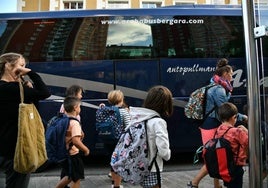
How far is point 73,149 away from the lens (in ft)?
16.8

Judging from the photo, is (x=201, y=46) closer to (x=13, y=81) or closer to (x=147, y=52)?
(x=147, y=52)

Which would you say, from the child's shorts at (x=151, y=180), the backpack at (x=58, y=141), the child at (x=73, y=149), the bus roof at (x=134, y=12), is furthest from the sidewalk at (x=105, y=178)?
the bus roof at (x=134, y=12)

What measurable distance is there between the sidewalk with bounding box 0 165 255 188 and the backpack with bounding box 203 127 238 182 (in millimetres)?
1712

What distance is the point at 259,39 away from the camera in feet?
7.43

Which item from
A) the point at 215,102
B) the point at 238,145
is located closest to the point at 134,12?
the point at 215,102

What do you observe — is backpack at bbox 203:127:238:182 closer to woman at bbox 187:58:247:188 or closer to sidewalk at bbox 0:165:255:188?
woman at bbox 187:58:247:188

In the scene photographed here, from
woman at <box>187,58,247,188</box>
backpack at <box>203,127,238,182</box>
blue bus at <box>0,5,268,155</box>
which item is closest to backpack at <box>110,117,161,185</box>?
backpack at <box>203,127,238,182</box>

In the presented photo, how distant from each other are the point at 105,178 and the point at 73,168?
84.5 inches

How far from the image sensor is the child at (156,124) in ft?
12.4

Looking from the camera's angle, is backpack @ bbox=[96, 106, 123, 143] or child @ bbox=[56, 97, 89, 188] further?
backpack @ bbox=[96, 106, 123, 143]

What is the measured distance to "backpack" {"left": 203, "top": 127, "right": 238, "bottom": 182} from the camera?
166 inches

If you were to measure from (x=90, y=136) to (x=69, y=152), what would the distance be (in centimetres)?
303

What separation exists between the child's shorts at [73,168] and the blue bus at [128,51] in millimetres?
2907

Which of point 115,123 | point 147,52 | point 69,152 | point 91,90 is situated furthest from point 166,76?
point 69,152
